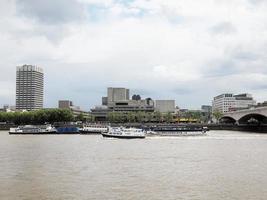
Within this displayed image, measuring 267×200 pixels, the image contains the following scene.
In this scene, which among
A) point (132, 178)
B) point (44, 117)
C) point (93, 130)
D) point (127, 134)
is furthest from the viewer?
point (44, 117)

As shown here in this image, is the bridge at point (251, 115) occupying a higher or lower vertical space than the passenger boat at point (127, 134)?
higher

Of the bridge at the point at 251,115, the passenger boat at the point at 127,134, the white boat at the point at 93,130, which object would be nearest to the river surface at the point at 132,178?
the passenger boat at the point at 127,134

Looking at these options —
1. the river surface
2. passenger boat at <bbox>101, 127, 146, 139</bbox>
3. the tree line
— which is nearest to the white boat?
passenger boat at <bbox>101, 127, 146, 139</bbox>

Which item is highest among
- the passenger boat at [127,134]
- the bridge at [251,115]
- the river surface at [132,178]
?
the bridge at [251,115]

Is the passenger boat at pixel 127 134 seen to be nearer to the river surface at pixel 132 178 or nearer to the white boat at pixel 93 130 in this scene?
the white boat at pixel 93 130

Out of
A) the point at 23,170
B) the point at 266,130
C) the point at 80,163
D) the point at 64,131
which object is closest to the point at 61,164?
the point at 80,163

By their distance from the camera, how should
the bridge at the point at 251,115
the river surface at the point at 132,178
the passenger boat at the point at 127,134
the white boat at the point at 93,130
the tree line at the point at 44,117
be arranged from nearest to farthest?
Answer: 1. the river surface at the point at 132,178
2. the passenger boat at the point at 127,134
3. the bridge at the point at 251,115
4. the white boat at the point at 93,130
5. the tree line at the point at 44,117

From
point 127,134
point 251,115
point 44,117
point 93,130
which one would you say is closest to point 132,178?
point 127,134

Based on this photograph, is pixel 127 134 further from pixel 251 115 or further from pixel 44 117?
pixel 44 117

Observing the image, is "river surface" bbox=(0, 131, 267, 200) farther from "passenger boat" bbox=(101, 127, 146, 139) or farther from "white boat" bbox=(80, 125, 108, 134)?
"white boat" bbox=(80, 125, 108, 134)

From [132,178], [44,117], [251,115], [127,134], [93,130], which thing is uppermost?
[44,117]

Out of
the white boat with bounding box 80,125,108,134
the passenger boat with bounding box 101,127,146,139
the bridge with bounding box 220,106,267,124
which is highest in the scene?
the bridge with bounding box 220,106,267,124

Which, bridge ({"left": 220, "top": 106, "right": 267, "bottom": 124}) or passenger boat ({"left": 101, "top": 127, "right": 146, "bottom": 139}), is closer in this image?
passenger boat ({"left": 101, "top": 127, "right": 146, "bottom": 139})

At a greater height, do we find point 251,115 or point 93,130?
point 251,115
